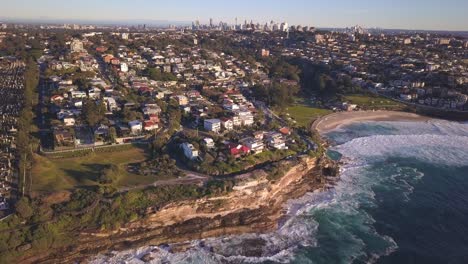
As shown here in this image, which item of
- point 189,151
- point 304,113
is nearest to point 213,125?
point 189,151

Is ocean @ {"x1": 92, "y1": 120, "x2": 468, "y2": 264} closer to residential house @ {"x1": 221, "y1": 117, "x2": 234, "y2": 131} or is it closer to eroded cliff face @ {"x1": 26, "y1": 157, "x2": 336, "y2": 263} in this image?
eroded cliff face @ {"x1": 26, "y1": 157, "x2": 336, "y2": 263}

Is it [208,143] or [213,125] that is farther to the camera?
[213,125]

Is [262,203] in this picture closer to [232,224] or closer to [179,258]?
[232,224]

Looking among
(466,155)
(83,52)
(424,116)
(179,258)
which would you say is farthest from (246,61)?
(179,258)

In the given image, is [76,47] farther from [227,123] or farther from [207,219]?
[207,219]

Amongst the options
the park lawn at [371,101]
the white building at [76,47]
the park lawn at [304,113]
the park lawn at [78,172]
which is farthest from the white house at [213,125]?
Result: the white building at [76,47]

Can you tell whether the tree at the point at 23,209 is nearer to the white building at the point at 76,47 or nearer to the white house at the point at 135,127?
the white house at the point at 135,127

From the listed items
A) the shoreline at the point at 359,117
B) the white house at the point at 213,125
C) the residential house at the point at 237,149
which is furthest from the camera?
the shoreline at the point at 359,117
